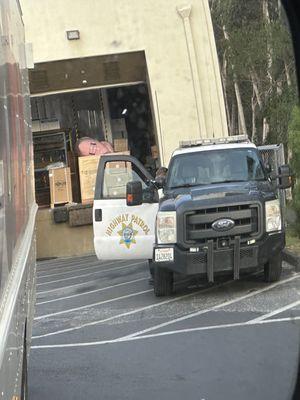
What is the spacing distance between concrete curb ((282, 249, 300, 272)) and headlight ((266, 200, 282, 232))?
1.44m

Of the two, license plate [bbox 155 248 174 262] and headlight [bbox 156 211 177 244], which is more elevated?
headlight [bbox 156 211 177 244]

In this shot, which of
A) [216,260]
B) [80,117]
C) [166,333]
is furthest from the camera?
[80,117]

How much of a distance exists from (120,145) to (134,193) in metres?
11.5

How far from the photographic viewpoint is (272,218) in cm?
913

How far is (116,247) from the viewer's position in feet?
32.8

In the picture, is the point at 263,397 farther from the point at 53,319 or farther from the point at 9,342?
the point at 53,319

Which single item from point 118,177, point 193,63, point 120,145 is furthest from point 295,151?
point 120,145

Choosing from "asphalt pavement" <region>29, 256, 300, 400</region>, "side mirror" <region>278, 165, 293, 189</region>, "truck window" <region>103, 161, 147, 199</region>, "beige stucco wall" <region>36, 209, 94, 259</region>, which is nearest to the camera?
"asphalt pavement" <region>29, 256, 300, 400</region>

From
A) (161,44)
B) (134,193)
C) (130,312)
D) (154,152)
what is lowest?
(130,312)

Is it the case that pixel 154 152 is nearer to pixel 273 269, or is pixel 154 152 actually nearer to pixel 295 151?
pixel 295 151

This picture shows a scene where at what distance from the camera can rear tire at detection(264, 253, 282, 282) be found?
30.7 ft

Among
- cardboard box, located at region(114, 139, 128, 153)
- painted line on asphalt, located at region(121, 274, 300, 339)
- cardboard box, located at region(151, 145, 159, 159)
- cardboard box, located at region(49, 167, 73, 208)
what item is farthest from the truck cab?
cardboard box, located at region(114, 139, 128, 153)

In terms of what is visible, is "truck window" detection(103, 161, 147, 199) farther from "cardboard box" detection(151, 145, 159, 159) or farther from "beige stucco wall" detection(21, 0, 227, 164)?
"cardboard box" detection(151, 145, 159, 159)

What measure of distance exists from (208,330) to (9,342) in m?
4.52
